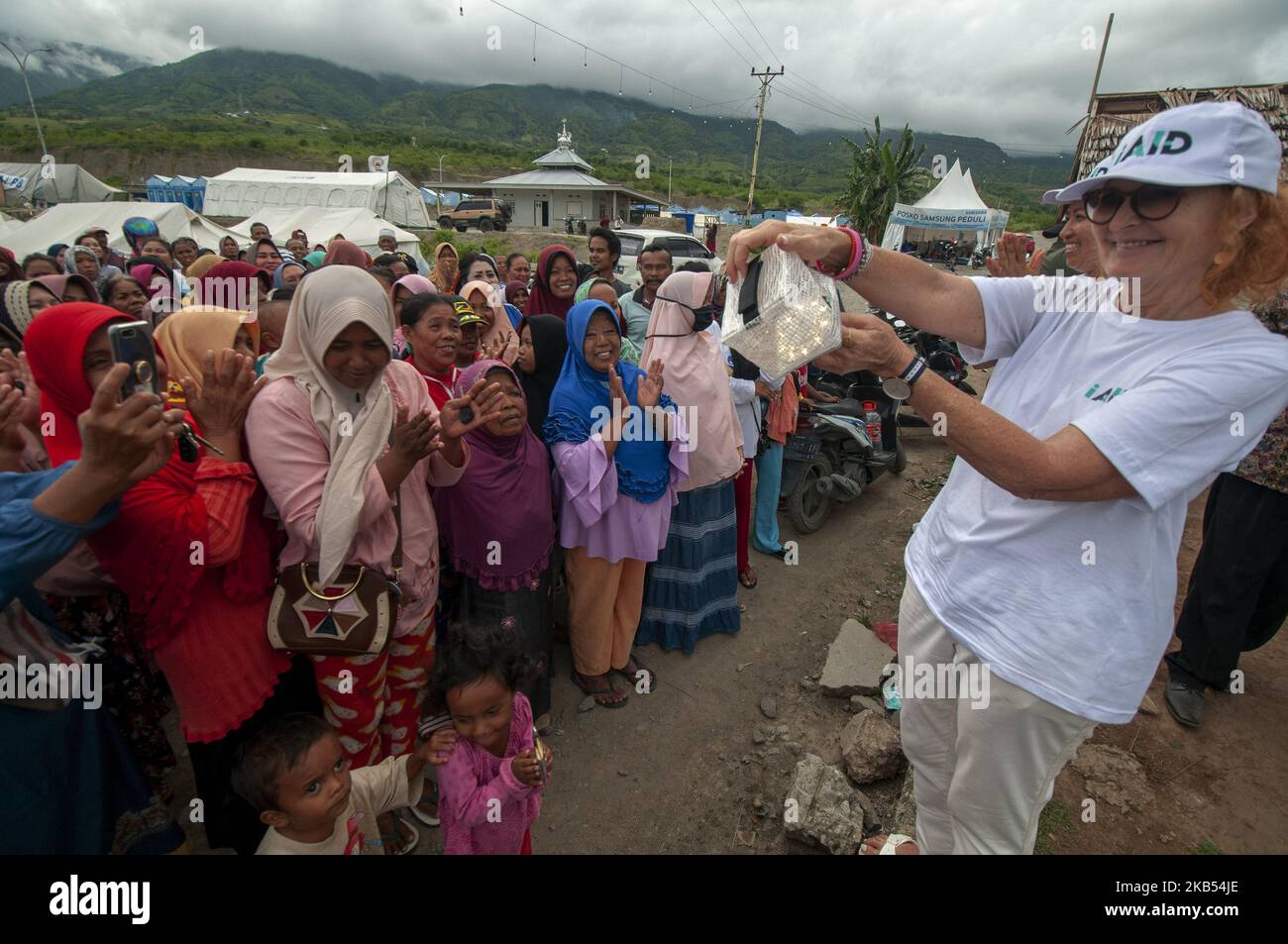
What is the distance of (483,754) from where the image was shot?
1984mm

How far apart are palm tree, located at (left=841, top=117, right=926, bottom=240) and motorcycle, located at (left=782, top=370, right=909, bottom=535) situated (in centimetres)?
2560

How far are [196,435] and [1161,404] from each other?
257 cm

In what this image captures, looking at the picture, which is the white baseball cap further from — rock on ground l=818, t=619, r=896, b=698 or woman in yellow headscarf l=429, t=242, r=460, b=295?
woman in yellow headscarf l=429, t=242, r=460, b=295

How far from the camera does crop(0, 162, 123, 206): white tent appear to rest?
26844 mm

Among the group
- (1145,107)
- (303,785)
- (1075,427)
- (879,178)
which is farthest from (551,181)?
(1075,427)

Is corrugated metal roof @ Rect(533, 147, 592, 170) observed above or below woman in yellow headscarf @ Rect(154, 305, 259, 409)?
above

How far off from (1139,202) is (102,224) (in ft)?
70.6

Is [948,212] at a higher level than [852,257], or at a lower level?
higher

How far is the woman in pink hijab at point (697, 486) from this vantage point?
3588mm

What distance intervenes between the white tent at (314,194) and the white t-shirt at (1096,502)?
27.6 meters

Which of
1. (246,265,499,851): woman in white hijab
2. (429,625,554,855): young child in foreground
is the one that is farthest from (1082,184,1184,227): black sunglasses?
(429,625,554,855): young child in foreground

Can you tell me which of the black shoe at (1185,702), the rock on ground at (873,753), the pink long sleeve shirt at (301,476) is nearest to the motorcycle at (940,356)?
the black shoe at (1185,702)

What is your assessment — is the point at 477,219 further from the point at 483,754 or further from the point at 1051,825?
the point at 1051,825

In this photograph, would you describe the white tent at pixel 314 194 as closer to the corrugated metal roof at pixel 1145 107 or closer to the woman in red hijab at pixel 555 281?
the woman in red hijab at pixel 555 281
